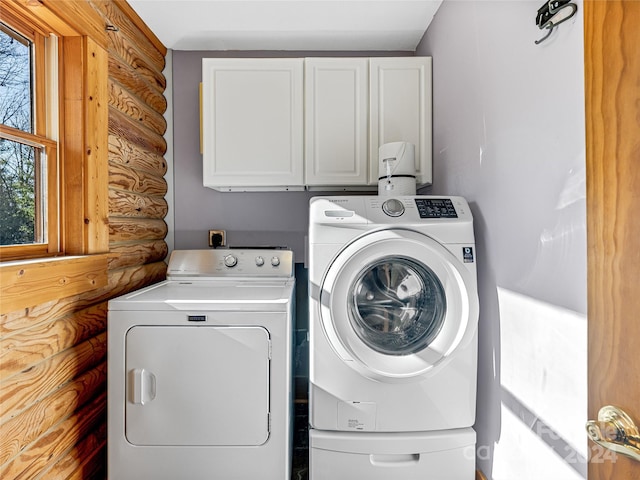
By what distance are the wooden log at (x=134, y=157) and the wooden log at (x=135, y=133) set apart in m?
0.03

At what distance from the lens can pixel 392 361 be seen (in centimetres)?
152

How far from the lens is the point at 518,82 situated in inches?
50.6

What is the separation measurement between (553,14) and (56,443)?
2271 mm

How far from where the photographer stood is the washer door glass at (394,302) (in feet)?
5.29

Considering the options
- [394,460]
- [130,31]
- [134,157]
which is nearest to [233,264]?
[134,157]

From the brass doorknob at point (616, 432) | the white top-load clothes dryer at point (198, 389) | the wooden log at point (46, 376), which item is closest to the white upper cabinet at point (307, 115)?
the white top-load clothes dryer at point (198, 389)

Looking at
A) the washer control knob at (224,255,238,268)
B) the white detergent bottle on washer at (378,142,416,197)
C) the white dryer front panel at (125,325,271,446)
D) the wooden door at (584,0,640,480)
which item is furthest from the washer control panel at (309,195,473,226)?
the wooden door at (584,0,640,480)

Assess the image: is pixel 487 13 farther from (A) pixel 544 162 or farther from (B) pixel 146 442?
(B) pixel 146 442

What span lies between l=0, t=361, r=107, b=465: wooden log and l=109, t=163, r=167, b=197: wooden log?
2.99 ft

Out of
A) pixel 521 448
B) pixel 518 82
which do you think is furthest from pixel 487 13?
pixel 521 448

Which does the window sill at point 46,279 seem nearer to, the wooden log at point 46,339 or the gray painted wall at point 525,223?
the wooden log at point 46,339

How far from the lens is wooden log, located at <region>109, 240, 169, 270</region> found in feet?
6.15

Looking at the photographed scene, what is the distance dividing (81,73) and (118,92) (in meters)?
0.29

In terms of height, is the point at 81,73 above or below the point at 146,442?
above
